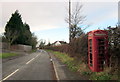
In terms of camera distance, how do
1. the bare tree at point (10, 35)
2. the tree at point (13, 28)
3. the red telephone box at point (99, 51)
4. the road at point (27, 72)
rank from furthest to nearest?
the tree at point (13, 28), the bare tree at point (10, 35), the road at point (27, 72), the red telephone box at point (99, 51)

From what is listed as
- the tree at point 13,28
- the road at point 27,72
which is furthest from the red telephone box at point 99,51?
the tree at point 13,28

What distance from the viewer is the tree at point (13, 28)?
5781 cm

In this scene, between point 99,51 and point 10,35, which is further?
point 10,35

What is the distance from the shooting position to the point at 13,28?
199 ft

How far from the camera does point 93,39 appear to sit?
9961 millimetres

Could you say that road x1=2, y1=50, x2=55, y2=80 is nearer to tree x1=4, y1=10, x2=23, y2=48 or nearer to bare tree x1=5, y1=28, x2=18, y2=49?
bare tree x1=5, y1=28, x2=18, y2=49

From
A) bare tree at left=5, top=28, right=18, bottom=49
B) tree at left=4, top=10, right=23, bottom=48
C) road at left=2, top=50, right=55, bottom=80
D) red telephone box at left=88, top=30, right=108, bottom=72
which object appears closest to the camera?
red telephone box at left=88, top=30, right=108, bottom=72

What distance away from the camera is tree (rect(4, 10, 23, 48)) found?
57812 mm

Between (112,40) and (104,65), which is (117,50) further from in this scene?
(104,65)

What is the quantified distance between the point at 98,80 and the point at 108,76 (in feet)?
A: 1.62

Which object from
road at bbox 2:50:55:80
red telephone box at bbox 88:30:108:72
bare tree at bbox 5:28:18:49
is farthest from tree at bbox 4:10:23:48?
red telephone box at bbox 88:30:108:72

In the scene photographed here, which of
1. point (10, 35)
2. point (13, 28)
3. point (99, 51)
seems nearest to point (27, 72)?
point (99, 51)

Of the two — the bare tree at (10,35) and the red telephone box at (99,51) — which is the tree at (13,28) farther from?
the red telephone box at (99,51)

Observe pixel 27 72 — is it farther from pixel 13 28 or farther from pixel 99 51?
pixel 13 28
